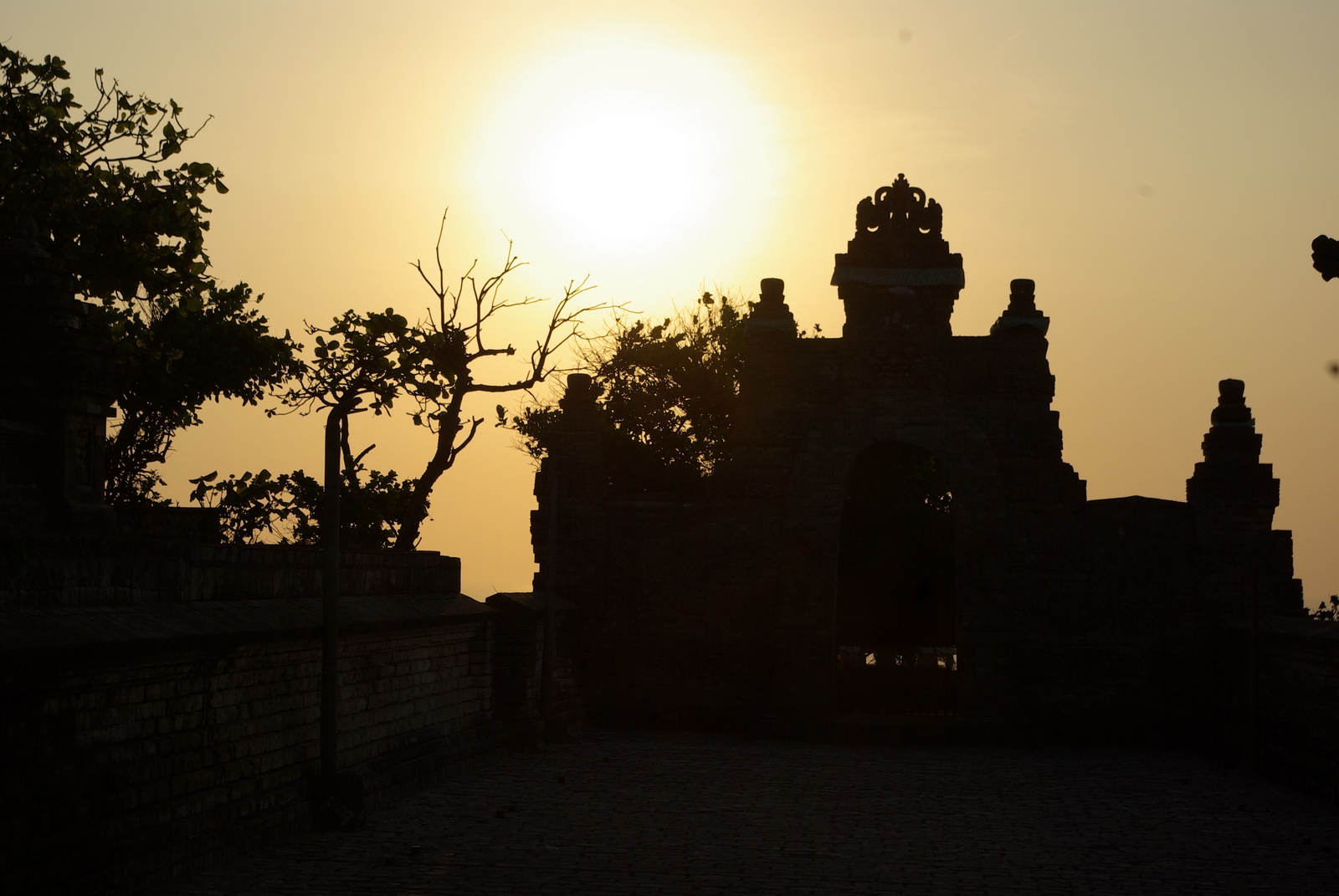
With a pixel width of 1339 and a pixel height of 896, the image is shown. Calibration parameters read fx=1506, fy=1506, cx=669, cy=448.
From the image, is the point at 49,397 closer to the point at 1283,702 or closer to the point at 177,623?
the point at 177,623

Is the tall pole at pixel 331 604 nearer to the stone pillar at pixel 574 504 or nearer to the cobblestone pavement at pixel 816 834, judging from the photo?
the cobblestone pavement at pixel 816 834

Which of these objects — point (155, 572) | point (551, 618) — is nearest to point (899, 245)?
point (551, 618)

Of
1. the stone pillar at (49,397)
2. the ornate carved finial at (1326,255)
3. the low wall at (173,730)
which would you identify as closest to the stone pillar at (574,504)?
the low wall at (173,730)

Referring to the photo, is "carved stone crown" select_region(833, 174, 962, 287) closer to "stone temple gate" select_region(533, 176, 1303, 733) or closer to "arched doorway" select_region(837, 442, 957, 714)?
"stone temple gate" select_region(533, 176, 1303, 733)

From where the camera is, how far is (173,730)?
1063 cm

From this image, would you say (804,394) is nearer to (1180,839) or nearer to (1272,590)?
(1272,590)

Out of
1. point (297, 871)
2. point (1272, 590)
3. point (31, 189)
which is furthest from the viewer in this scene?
point (1272, 590)

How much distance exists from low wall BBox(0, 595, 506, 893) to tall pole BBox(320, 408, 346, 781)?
173 mm

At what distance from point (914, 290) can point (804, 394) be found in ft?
7.74

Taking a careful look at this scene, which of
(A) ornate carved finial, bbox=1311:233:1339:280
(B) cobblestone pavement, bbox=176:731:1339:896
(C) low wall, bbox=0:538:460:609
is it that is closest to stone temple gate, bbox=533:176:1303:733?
(B) cobblestone pavement, bbox=176:731:1339:896

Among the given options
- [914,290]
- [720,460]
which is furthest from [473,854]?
[914,290]

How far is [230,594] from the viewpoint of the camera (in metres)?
12.1

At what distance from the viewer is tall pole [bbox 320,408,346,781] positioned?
12992mm

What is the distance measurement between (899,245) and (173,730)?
52.4ft
